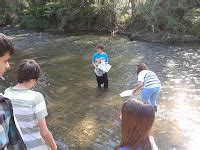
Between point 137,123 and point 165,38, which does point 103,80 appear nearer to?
point 137,123

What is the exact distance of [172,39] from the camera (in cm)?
1917

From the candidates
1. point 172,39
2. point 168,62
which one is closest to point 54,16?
point 172,39

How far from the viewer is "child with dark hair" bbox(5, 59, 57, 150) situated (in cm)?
364

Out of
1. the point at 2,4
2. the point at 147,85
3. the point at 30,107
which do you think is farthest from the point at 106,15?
the point at 30,107

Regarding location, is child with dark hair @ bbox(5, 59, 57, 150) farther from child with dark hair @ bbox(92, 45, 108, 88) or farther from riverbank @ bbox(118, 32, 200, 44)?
riverbank @ bbox(118, 32, 200, 44)

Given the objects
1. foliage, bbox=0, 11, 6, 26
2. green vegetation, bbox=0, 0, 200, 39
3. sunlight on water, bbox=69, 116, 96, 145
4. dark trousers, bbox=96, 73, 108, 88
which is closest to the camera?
sunlight on water, bbox=69, 116, 96, 145

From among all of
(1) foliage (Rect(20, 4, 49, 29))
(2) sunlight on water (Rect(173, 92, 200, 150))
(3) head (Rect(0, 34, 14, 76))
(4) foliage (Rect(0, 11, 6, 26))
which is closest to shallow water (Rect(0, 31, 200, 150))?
(2) sunlight on water (Rect(173, 92, 200, 150))

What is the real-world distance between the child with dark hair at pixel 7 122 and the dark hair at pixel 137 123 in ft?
2.78

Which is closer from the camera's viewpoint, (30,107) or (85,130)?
(30,107)

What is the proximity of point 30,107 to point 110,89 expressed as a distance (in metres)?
7.18

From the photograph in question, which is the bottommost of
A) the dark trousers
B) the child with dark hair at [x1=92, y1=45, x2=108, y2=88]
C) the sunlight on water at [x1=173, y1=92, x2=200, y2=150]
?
the sunlight on water at [x1=173, y1=92, x2=200, y2=150]

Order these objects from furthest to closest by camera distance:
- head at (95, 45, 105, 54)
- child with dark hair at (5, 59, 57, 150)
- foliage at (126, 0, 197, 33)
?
foliage at (126, 0, 197, 33)
head at (95, 45, 105, 54)
child with dark hair at (5, 59, 57, 150)

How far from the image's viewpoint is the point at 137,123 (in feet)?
8.89

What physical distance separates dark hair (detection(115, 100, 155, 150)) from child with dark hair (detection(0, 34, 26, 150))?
Result: 848 mm
